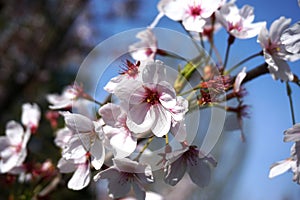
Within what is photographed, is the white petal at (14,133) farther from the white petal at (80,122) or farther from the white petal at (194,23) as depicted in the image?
the white petal at (194,23)

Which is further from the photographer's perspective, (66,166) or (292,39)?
(66,166)

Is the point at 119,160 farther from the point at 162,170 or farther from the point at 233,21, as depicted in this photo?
the point at 233,21

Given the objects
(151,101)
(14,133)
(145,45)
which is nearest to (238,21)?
(145,45)

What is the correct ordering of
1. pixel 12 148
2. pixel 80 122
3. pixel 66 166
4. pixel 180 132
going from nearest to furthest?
1. pixel 180 132
2. pixel 80 122
3. pixel 66 166
4. pixel 12 148

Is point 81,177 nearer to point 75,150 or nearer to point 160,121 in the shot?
point 75,150

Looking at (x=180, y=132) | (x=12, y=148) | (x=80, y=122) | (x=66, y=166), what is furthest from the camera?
(x=12, y=148)
